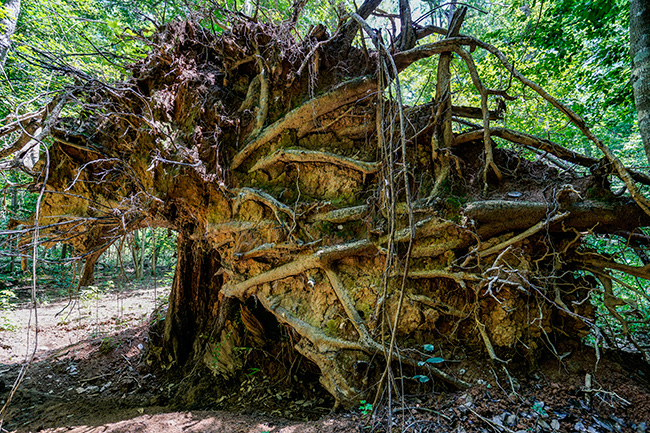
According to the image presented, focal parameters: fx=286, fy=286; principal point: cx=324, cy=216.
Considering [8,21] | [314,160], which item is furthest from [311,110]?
[8,21]

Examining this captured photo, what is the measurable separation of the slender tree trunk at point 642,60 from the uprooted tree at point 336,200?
1.09 ft

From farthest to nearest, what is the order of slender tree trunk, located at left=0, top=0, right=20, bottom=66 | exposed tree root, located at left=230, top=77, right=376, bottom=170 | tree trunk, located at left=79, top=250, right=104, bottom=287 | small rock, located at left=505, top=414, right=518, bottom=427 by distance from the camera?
1. tree trunk, located at left=79, top=250, right=104, bottom=287
2. slender tree trunk, located at left=0, top=0, right=20, bottom=66
3. exposed tree root, located at left=230, top=77, right=376, bottom=170
4. small rock, located at left=505, top=414, right=518, bottom=427

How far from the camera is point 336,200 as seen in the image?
3475 mm

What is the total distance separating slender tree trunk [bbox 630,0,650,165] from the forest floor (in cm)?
191

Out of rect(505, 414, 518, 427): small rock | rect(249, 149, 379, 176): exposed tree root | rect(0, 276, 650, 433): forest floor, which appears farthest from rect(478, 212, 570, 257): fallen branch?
rect(249, 149, 379, 176): exposed tree root

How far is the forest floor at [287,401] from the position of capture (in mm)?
1983

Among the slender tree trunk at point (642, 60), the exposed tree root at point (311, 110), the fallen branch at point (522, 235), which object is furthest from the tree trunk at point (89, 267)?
the slender tree trunk at point (642, 60)

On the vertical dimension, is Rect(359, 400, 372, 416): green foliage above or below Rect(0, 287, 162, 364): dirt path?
above

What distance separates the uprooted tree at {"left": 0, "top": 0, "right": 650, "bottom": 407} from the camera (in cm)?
256

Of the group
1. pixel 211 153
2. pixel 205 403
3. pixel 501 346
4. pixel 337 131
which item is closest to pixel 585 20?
pixel 337 131

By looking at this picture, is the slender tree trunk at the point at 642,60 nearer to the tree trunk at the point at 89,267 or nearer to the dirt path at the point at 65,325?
the dirt path at the point at 65,325

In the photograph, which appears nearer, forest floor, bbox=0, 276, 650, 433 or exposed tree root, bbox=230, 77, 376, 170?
forest floor, bbox=0, 276, 650, 433

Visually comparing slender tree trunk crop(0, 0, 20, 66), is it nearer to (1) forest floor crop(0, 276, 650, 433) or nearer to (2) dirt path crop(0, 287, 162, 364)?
(2) dirt path crop(0, 287, 162, 364)

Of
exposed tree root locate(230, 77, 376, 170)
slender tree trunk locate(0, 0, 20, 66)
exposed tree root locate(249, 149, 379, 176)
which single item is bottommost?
exposed tree root locate(249, 149, 379, 176)
